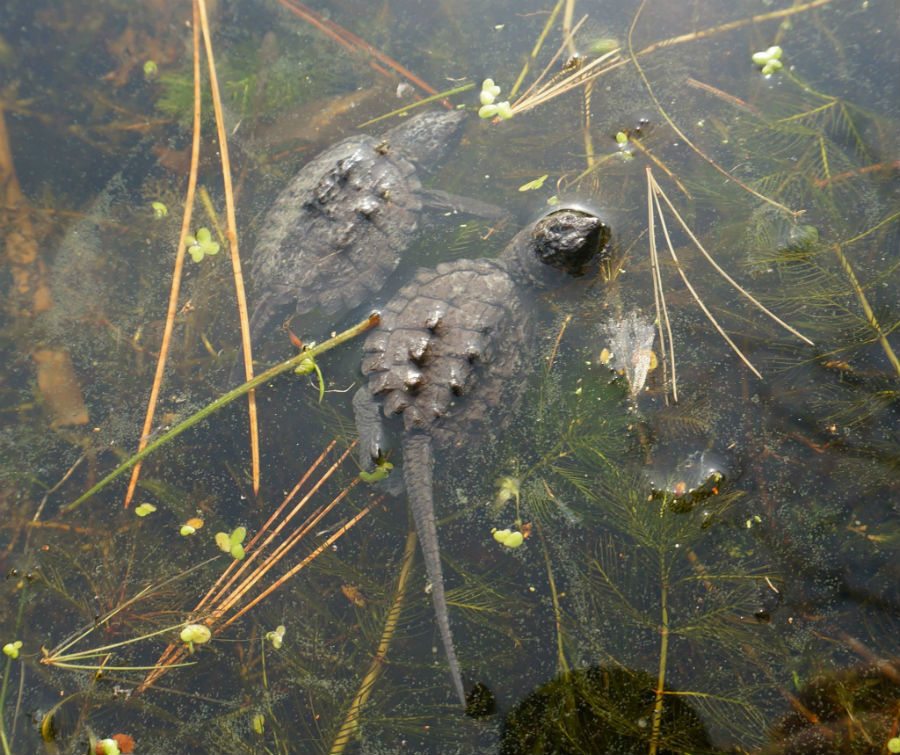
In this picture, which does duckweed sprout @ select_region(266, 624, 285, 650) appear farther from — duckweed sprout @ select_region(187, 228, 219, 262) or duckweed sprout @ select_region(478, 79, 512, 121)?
duckweed sprout @ select_region(478, 79, 512, 121)

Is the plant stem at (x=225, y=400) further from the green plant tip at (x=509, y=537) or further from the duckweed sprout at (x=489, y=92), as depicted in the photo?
the duckweed sprout at (x=489, y=92)

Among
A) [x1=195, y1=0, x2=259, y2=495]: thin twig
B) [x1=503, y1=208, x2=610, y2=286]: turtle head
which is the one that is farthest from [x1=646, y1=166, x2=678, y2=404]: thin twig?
[x1=195, y1=0, x2=259, y2=495]: thin twig

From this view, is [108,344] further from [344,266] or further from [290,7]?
[290,7]

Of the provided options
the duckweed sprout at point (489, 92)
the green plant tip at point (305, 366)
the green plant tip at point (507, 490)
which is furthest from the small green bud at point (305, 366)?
the duckweed sprout at point (489, 92)

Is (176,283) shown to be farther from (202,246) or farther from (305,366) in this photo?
(305,366)

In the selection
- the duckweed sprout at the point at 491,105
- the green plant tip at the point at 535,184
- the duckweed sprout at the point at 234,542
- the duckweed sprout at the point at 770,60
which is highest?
the duckweed sprout at the point at 491,105

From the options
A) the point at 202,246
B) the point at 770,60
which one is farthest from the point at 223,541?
the point at 770,60
